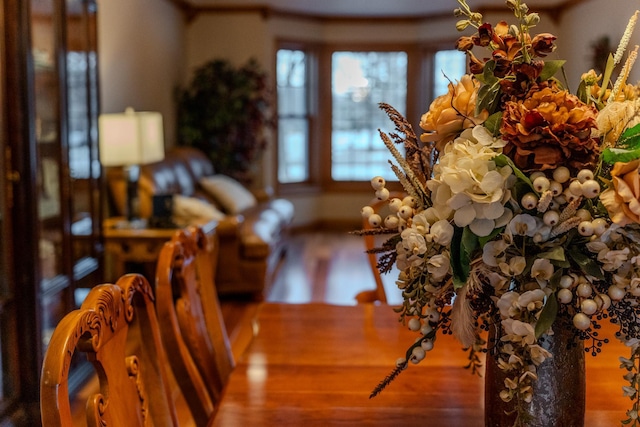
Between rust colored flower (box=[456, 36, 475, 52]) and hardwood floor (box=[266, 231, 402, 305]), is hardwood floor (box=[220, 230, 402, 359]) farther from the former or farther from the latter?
rust colored flower (box=[456, 36, 475, 52])

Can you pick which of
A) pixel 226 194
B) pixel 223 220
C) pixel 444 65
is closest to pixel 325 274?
pixel 226 194

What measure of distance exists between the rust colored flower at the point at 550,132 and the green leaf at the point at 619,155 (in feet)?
0.09

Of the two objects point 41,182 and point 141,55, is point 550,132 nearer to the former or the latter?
point 41,182

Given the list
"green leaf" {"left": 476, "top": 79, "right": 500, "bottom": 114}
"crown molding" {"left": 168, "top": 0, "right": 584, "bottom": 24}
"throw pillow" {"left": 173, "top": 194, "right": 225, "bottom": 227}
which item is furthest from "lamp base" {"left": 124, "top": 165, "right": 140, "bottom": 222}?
"green leaf" {"left": 476, "top": 79, "right": 500, "bottom": 114}

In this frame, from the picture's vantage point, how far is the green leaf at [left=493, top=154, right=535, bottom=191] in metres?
1.00

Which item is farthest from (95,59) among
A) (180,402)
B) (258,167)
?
(258,167)

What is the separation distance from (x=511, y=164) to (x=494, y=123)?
0.11 metres

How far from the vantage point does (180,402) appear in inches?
135

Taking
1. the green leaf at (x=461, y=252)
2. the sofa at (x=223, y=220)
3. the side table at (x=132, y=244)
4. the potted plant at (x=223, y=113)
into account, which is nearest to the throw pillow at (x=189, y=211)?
the sofa at (x=223, y=220)

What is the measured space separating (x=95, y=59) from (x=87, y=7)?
0.89 ft

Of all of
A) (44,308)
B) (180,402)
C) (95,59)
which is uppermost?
(95,59)

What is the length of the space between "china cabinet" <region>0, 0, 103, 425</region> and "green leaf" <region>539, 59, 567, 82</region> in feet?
8.00

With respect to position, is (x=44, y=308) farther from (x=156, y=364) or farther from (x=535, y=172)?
(x=535, y=172)

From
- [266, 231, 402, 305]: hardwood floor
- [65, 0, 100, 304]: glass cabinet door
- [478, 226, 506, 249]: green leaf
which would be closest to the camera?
[478, 226, 506, 249]: green leaf
